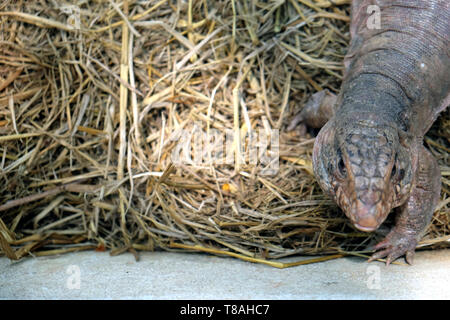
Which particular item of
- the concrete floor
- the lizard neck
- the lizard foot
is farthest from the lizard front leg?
the lizard neck

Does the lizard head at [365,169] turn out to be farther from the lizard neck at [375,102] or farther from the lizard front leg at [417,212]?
the lizard front leg at [417,212]

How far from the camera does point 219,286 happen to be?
102 inches

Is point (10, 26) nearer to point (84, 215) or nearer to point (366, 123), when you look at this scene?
point (84, 215)

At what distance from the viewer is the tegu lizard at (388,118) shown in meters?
2.54

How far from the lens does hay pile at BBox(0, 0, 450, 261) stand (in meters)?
3.34

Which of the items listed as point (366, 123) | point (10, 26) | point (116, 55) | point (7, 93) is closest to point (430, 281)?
point (366, 123)

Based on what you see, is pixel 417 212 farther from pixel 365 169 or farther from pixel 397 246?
pixel 365 169

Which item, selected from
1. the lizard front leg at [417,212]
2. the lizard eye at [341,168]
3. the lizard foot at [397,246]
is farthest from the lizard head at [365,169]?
the lizard foot at [397,246]

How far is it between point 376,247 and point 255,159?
110 cm

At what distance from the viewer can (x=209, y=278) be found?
9.02ft

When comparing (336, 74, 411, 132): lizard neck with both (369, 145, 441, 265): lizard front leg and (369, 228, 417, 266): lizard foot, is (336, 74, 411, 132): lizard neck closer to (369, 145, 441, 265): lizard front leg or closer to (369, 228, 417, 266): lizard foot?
(369, 145, 441, 265): lizard front leg

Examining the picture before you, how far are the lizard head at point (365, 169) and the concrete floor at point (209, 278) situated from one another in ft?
1.23

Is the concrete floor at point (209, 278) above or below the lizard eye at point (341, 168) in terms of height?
below

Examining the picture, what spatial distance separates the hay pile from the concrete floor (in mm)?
139
